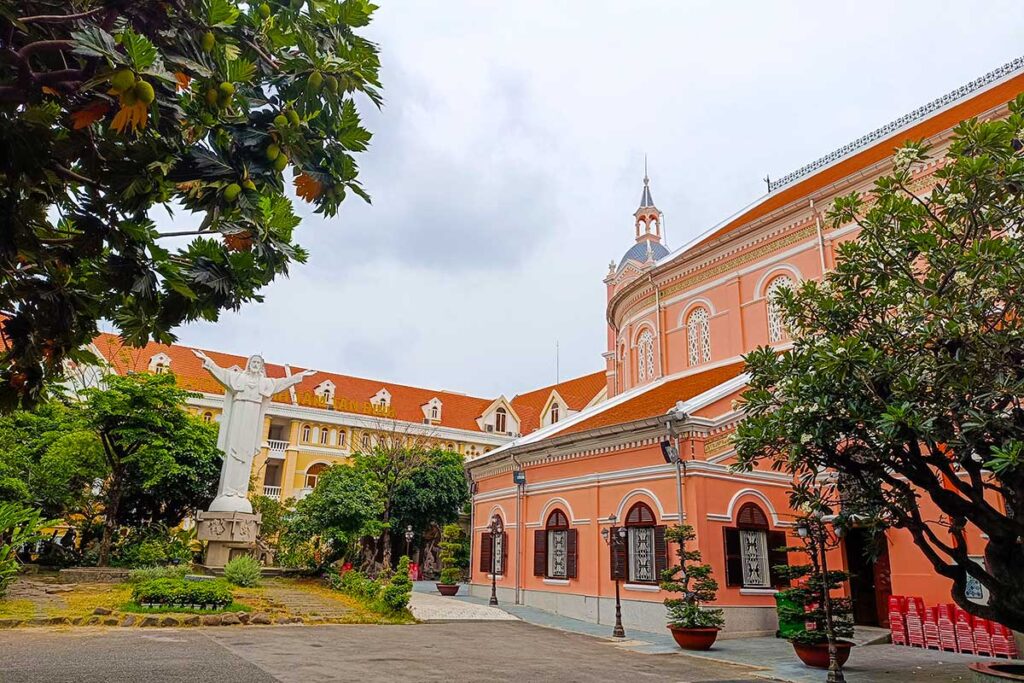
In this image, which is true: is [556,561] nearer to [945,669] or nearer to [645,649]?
[645,649]

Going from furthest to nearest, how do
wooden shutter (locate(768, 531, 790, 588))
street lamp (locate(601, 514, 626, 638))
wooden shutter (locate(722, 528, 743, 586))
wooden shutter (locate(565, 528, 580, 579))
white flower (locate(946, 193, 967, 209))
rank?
1. wooden shutter (locate(565, 528, 580, 579))
2. wooden shutter (locate(768, 531, 790, 588))
3. wooden shutter (locate(722, 528, 743, 586))
4. street lamp (locate(601, 514, 626, 638))
5. white flower (locate(946, 193, 967, 209))

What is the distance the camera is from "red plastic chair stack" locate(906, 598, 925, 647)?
13258mm

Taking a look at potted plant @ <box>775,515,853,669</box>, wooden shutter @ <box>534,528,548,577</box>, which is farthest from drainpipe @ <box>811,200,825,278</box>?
wooden shutter @ <box>534,528,548,577</box>

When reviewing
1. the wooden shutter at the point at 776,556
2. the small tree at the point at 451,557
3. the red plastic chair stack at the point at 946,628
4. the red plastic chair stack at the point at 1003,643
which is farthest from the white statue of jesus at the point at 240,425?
the red plastic chair stack at the point at 1003,643

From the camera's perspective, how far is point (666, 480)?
15.6 m

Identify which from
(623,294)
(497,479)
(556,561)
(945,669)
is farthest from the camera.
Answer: (623,294)

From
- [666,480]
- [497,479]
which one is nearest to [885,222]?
[666,480]

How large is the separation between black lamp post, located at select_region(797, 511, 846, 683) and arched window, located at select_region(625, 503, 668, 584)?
13.3 ft

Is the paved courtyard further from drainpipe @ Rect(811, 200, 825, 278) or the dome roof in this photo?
the dome roof

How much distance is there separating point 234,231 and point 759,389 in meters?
7.43

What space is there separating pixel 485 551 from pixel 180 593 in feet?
34.0

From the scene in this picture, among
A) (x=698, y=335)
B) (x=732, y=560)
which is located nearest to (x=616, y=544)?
(x=732, y=560)

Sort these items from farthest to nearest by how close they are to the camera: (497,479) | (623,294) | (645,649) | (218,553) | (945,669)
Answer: (623,294) < (497,479) < (218,553) < (645,649) < (945,669)

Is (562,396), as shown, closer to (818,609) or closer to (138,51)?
(818,609)
